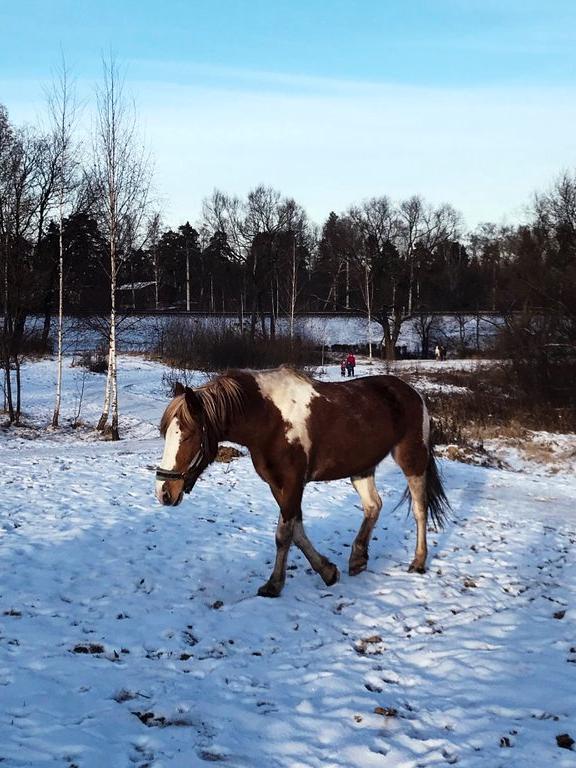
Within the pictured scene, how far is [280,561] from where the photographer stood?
17.9 ft

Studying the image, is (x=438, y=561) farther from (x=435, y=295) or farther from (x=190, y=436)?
(x=435, y=295)

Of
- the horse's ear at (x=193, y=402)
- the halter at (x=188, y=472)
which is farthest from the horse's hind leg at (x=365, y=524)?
the horse's ear at (x=193, y=402)

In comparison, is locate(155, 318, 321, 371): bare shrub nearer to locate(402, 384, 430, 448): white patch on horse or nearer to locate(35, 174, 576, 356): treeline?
locate(35, 174, 576, 356): treeline

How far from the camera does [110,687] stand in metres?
3.67

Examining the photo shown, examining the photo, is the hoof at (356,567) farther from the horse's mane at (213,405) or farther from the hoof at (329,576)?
the horse's mane at (213,405)

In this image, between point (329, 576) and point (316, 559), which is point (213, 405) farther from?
point (329, 576)

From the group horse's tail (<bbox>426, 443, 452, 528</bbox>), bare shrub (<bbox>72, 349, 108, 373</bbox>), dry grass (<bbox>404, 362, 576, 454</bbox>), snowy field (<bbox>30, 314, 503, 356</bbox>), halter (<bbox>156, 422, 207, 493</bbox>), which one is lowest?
dry grass (<bbox>404, 362, 576, 454</bbox>)

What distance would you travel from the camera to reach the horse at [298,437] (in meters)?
5.05

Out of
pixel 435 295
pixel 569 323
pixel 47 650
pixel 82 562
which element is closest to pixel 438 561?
pixel 82 562

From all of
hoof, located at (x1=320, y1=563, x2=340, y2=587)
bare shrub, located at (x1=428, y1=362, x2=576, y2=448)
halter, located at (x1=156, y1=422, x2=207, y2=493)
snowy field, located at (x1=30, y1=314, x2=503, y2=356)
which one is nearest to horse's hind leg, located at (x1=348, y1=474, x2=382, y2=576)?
hoof, located at (x1=320, y1=563, x2=340, y2=587)

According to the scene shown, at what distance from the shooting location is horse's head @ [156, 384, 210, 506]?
497cm

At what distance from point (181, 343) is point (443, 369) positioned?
1633cm

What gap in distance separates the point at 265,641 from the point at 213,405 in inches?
76.8

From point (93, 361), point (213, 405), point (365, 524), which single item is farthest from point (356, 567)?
point (93, 361)
